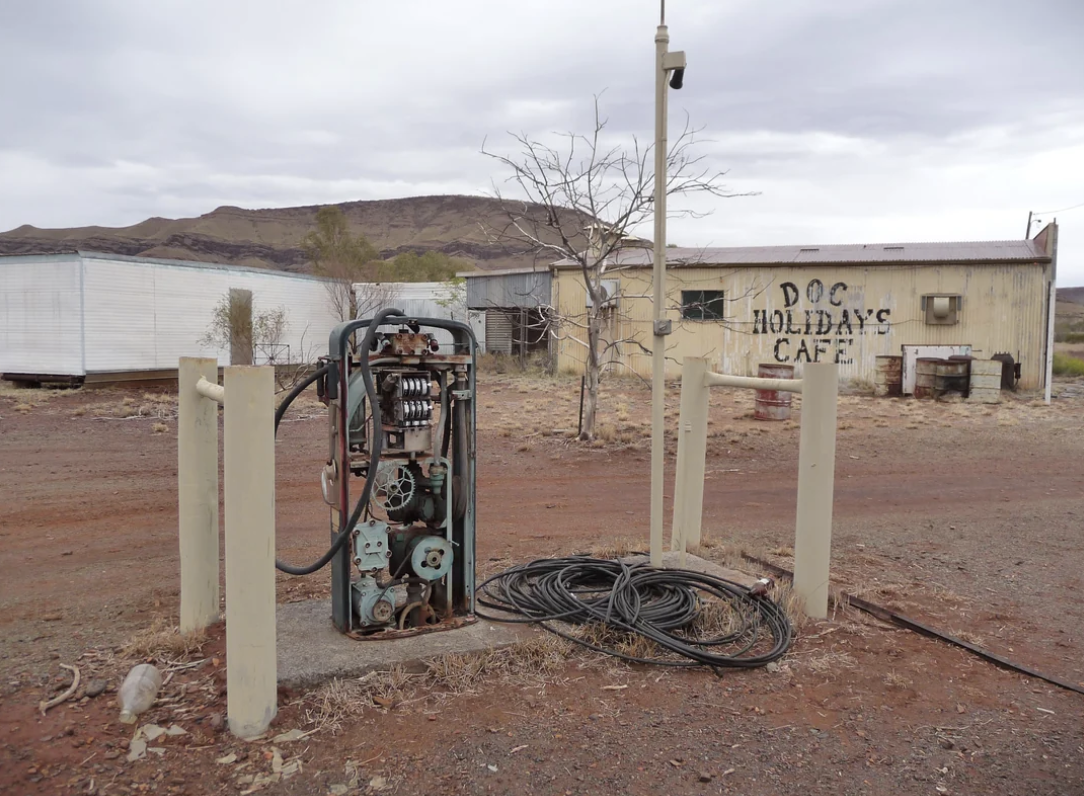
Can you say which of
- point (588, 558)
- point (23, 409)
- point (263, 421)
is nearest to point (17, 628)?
point (263, 421)

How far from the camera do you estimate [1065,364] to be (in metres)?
30.9

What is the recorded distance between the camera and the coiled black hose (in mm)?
4031

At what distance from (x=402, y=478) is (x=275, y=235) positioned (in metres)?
123

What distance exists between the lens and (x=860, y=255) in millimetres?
24047

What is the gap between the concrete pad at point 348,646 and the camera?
359 cm

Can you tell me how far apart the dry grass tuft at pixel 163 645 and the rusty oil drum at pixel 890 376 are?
19639 mm

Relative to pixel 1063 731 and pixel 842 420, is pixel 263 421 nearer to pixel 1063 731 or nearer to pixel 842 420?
pixel 1063 731

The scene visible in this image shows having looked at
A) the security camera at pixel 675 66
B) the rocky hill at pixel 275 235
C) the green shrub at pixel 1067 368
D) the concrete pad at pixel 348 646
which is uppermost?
the rocky hill at pixel 275 235

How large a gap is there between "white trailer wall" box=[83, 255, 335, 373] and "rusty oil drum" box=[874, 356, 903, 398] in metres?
16.1

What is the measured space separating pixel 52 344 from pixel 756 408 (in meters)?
16.0

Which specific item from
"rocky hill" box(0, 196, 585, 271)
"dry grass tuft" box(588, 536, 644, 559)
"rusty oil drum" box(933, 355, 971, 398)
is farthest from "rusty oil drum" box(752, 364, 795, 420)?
"rocky hill" box(0, 196, 585, 271)

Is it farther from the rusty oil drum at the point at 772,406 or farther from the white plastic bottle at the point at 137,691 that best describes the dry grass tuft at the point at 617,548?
the rusty oil drum at the point at 772,406

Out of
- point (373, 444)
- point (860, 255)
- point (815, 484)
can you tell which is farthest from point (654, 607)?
point (860, 255)

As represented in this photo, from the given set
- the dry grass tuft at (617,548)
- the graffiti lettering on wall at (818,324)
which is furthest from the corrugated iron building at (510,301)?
the dry grass tuft at (617,548)
